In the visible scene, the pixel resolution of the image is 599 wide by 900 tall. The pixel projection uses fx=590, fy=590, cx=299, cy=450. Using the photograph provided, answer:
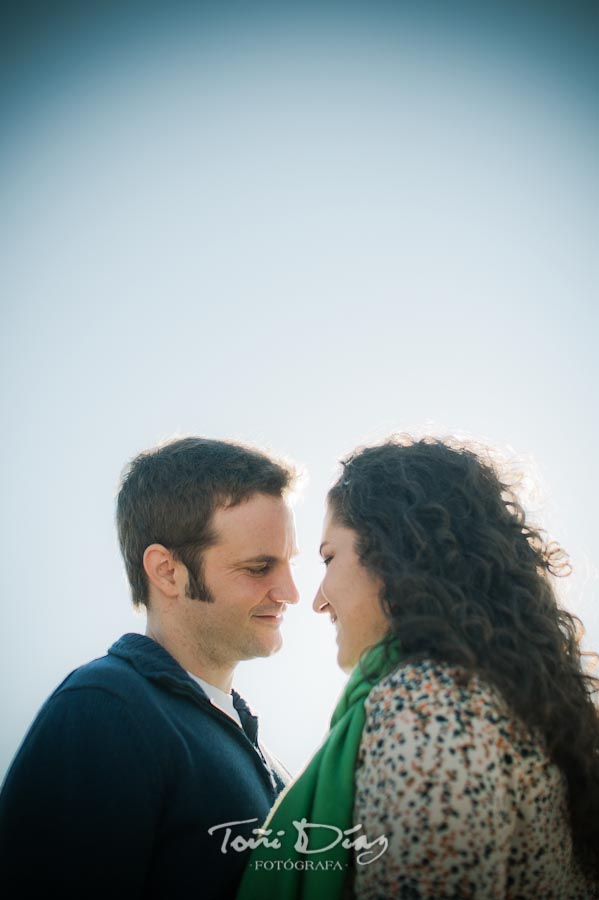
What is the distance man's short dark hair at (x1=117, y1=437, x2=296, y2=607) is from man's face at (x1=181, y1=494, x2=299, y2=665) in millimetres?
65

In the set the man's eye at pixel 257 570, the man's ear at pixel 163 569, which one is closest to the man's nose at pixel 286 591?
the man's eye at pixel 257 570

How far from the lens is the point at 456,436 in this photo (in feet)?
10.3

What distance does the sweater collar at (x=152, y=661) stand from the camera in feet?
9.47

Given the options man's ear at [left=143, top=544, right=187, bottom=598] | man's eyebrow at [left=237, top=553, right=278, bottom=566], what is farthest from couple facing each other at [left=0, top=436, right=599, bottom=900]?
man's eyebrow at [left=237, top=553, right=278, bottom=566]

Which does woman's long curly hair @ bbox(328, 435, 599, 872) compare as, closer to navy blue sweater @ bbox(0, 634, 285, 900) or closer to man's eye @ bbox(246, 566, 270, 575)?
man's eye @ bbox(246, 566, 270, 575)

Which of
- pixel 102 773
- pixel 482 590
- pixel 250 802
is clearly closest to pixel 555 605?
pixel 482 590

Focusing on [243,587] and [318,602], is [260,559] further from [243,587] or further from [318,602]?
[318,602]

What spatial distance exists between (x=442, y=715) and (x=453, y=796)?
22 centimetres

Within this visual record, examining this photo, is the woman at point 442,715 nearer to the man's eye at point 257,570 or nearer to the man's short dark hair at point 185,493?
the man's eye at point 257,570

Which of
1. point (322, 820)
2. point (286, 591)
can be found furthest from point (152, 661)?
point (322, 820)

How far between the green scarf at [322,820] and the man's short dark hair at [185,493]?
4.50ft

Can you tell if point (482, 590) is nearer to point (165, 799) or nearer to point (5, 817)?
point (165, 799)

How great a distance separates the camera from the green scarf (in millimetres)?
2051

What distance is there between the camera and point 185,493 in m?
3.66
